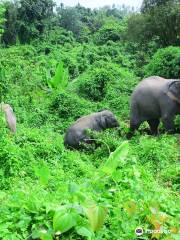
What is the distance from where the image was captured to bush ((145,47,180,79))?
14.6 meters

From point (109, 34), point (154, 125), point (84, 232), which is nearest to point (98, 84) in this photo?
point (154, 125)

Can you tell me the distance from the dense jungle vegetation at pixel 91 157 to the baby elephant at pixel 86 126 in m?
0.23

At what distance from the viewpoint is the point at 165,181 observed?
7133mm

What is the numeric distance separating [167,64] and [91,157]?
6.55m

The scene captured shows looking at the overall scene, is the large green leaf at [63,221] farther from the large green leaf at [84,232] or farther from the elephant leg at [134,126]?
the elephant leg at [134,126]

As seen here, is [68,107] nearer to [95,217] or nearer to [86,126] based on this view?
[86,126]

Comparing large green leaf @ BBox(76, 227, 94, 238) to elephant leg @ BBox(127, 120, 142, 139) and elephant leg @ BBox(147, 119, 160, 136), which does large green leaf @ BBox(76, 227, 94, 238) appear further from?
elephant leg @ BBox(147, 119, 160, 136)

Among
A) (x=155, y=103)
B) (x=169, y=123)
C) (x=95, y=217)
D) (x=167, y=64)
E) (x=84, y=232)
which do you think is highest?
(x=95, y=217)

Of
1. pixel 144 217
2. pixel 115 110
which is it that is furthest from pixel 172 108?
pixel 144 217

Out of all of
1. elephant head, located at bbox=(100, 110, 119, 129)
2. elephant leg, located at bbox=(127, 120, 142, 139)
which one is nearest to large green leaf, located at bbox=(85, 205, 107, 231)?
elephant head, located at bbox=(100, 110, 119, 129)

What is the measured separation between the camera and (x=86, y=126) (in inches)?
400

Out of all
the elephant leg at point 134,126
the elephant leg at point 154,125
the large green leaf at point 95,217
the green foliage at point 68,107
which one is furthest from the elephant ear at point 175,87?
the large green leaf at point 95,217

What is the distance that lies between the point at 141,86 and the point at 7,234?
25.4ft

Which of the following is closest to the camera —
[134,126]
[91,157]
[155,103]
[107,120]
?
[91,157]
